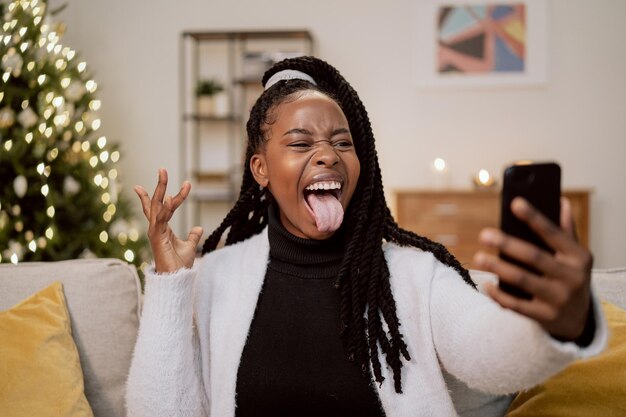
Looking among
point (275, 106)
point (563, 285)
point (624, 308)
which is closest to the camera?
point (563, 285)

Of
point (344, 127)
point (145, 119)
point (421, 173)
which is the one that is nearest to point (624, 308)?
point (344, 127)

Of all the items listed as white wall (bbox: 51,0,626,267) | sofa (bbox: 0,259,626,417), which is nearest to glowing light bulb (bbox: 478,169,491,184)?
→ white wall (bbox: 51,0,626,267)

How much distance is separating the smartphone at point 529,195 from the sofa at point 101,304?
75 centimetres

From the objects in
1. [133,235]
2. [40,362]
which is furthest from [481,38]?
[40,362]

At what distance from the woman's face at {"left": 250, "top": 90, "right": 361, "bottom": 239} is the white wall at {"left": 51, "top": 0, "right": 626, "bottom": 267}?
337 cm

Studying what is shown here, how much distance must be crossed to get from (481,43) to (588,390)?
146 inches

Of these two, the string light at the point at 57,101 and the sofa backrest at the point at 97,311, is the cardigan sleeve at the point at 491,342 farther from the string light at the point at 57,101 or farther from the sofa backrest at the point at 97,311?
the string light at the point at 57,101

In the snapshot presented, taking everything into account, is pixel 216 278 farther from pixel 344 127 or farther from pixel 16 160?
pixel 16 160

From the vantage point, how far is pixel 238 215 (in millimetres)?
1429

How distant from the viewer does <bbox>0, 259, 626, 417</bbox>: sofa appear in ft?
4.43

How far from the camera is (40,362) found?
1221 mm

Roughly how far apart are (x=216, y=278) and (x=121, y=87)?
3.81 meters

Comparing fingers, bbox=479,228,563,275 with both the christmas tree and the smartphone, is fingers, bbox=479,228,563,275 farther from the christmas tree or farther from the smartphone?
the christmas tree

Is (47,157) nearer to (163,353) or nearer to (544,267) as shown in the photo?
(163,353)
